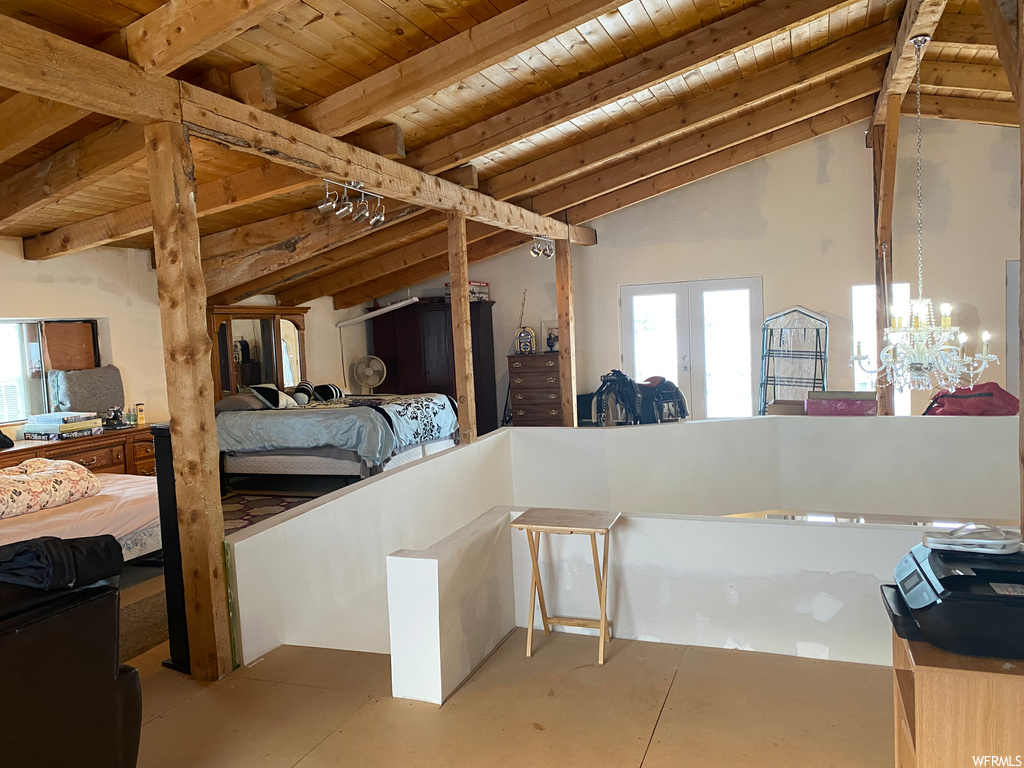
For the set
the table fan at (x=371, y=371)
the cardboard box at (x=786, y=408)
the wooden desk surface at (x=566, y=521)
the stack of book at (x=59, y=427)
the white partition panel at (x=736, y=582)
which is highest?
the table fan at (x=371, y=371)

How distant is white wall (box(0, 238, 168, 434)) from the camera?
5.98 m

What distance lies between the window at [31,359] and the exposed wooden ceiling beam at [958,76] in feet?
25.4

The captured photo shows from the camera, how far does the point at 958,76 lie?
6.59 metres

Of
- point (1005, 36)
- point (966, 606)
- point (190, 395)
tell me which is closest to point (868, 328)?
point (1005, 36)

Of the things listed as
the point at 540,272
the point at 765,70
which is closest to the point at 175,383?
the point at 765,70

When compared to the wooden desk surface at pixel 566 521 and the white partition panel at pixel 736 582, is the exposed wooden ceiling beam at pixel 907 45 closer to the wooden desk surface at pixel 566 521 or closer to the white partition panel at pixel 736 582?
the white partition panel at pixel 736 582

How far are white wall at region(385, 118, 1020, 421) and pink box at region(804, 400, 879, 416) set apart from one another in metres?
1.93

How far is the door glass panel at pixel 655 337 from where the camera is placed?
917 centimetres

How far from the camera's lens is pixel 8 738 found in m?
1.93

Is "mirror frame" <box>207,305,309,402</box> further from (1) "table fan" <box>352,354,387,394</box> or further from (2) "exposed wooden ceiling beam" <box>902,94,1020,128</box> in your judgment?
(2) "exposed wooden ceiling beam" <box>902,94,1020,128</box>

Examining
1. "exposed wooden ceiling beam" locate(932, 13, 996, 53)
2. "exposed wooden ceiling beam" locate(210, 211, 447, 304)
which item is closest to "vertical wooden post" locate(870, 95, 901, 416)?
"exposed wooden ceiling beam" locate(932, 13, 996, 53)

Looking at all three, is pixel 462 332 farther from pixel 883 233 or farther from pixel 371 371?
pixel 883 233

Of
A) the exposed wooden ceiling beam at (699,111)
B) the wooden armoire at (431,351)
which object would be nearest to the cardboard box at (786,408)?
the exposed wooden ceiling beam at (699,111)

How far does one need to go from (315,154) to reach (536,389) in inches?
217
